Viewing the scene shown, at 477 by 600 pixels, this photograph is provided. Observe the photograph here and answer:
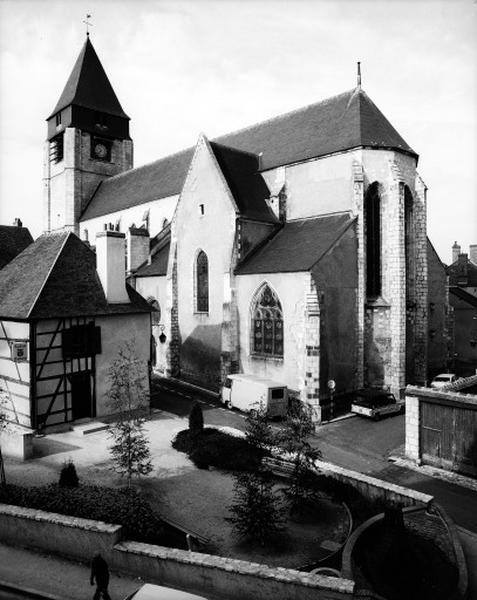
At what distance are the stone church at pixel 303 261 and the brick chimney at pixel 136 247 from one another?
1.36ft

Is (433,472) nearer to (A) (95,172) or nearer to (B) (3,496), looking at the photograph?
(B) (3,496)

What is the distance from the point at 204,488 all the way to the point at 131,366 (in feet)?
24.2

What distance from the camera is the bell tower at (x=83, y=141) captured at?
3981 cm

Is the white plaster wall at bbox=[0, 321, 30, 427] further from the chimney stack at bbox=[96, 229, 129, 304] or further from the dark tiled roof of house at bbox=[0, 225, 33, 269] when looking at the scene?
the dark tiled roof of house at bbox=[0, 225, 33, 269]

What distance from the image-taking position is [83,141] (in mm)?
40438

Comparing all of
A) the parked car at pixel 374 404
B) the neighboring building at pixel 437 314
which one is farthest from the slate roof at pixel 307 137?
the parked car at pixel 374 404

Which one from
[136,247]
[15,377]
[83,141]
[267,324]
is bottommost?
[15,377]

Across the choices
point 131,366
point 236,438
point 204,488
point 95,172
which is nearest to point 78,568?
point 204,488

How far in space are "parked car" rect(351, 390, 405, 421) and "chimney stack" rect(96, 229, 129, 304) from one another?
10.5m

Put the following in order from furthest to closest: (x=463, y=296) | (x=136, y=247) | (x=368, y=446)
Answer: (x=463, y=296), (x=136, y=247), (x=368, y=446)

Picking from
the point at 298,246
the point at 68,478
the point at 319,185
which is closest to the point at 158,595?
the point at 68,478

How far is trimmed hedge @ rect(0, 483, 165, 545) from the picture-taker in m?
8.59

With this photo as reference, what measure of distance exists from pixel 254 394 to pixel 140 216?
20.0 meters

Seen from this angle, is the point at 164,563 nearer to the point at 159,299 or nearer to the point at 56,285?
the point at 56,285
